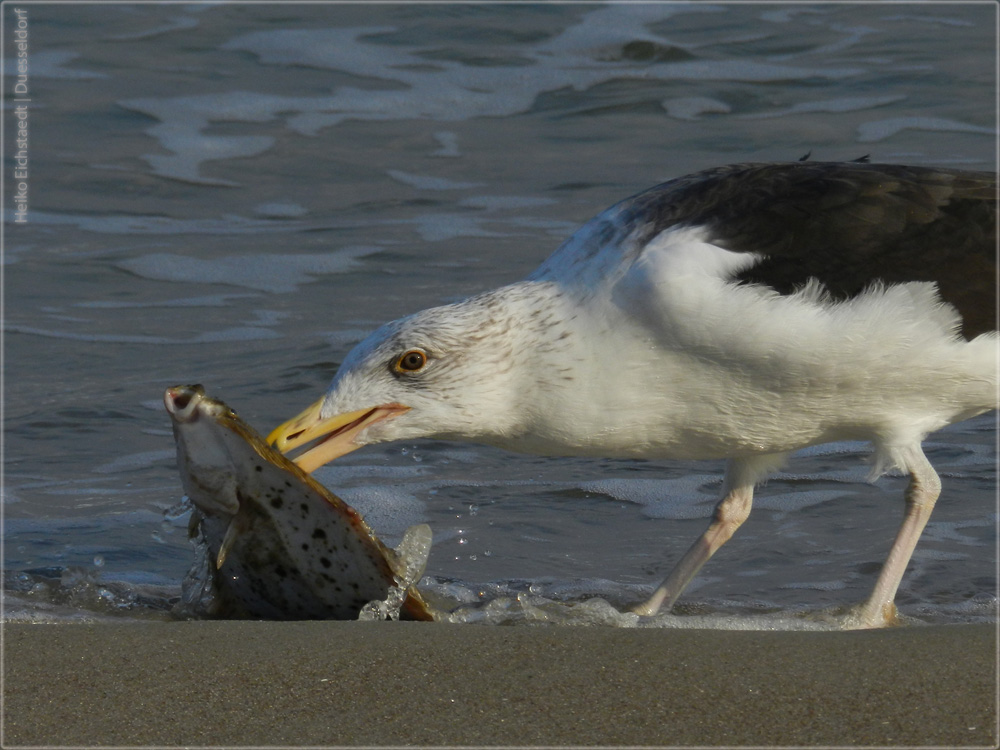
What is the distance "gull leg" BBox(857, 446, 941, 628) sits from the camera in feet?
15.4

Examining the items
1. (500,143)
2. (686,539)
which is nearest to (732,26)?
(500,143)

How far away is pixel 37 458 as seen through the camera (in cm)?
676

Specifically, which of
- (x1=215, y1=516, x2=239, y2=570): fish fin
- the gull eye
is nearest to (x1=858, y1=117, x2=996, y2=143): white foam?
the gull eye

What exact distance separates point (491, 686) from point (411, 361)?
1.46 metres

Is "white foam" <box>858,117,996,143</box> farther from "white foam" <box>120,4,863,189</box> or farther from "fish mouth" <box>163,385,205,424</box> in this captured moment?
"fish mouth" <box>163,385,205,424</box>

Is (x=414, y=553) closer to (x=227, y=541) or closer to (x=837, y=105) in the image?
(x=227, y=541)

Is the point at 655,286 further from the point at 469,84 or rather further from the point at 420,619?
the point at 469,84

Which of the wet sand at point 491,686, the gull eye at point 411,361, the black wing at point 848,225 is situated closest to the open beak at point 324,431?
the gull eye at point 411,361

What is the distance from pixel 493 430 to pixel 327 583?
2.44 feet

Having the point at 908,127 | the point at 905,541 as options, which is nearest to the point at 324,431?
the point at 905,541

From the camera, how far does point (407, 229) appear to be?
10781mm

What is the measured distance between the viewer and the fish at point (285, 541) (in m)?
4.20

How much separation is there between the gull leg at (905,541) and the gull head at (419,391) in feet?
4.57

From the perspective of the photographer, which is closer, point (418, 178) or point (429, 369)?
point (429, 369)
